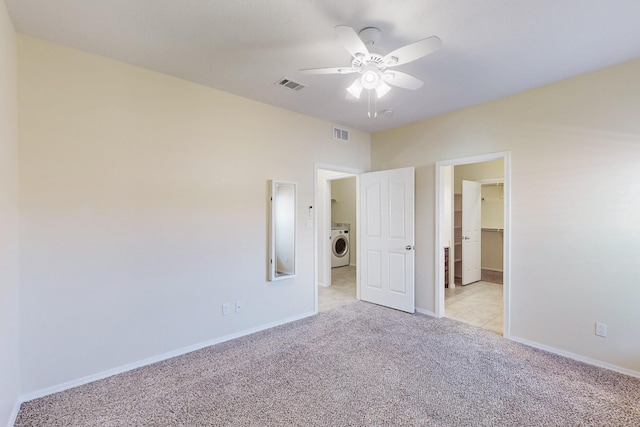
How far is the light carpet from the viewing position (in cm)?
195

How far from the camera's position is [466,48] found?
2.31 metres

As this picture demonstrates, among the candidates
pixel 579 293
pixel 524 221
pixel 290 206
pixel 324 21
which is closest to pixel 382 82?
pixel 324 21

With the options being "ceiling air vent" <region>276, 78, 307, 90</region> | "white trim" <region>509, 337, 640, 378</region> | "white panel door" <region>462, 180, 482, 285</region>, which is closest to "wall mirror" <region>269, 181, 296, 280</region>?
"ceiling air vent" <region>276, 78, 307, 90</region>

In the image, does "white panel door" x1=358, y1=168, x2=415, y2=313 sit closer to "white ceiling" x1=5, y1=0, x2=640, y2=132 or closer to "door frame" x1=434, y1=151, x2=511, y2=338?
"door frame" x1=434, y1=151, x2=511, y2=338

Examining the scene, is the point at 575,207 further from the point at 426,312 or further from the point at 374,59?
the point at 374,59

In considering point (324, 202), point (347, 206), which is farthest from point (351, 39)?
point (347, 206)

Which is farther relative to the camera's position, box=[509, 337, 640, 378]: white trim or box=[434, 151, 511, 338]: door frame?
box=[434, 151, 511, 338]: door frame

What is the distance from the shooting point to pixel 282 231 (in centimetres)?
360

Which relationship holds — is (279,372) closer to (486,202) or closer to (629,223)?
(629,223)

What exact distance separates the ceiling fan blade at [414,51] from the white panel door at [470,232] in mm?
4326

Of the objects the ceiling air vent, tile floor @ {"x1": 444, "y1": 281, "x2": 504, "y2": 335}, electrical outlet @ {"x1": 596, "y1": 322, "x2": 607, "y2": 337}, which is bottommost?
tile floor @ {"x1": 444, "y1": 281, "x2": 504, "y2": 335}

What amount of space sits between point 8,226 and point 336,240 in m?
5.80

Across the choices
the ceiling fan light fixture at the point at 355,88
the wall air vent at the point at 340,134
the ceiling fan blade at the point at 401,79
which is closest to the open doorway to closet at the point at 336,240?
the wall air vent at the point at 340,134

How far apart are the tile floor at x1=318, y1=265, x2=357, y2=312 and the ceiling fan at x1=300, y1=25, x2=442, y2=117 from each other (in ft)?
10.1
